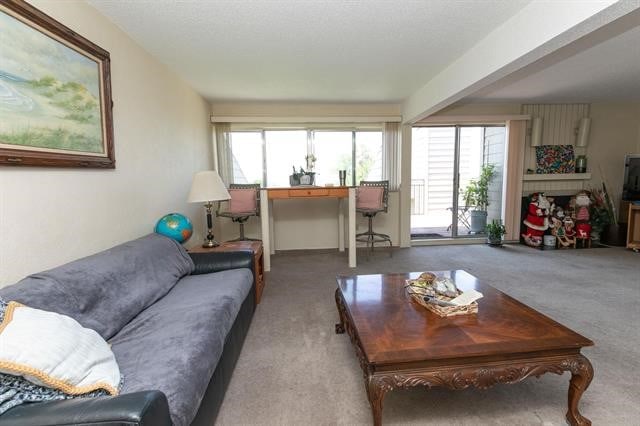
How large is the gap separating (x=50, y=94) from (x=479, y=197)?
546 centimetres

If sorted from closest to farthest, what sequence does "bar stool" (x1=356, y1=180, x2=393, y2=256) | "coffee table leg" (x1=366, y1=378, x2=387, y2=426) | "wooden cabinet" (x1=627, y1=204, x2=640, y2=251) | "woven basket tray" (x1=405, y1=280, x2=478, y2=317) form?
"coffee table leg" (x1=366, y1=378, x2=387, y2=426)
"woven basket tray" (x1=405, y1=280, x2=478, y2=317)
"bar stool" (x1=356, y1=180, x2=393, y2=256)
"wooden cabinet" (x1=627, y1=204, x2=640, y2=251)

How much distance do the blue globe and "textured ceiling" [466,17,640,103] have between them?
3.51m

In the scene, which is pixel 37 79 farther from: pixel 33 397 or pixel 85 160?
pixel 33 397

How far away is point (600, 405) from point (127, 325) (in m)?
2.41

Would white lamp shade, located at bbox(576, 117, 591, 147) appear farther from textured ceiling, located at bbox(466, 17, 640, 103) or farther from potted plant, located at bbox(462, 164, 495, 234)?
potted plant, located at bbox(462, 164, 495, 234)

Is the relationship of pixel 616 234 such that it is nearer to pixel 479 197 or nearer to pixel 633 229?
pixel 633 229

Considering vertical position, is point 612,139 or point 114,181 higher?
point 612,139

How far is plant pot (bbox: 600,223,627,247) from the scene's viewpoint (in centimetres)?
465

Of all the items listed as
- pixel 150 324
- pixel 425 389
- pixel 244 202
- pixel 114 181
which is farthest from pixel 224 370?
pixel 244 202

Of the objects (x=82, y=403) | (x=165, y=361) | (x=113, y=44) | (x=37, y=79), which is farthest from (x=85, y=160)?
(x=82, y=403)

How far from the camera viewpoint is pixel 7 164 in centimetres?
136

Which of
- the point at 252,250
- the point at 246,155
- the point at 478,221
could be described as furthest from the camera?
the point at 478,221

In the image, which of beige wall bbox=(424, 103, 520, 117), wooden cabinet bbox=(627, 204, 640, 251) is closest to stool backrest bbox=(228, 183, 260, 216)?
beige wall bbox=(424, 103, 520, 117)

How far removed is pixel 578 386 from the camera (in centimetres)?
134
